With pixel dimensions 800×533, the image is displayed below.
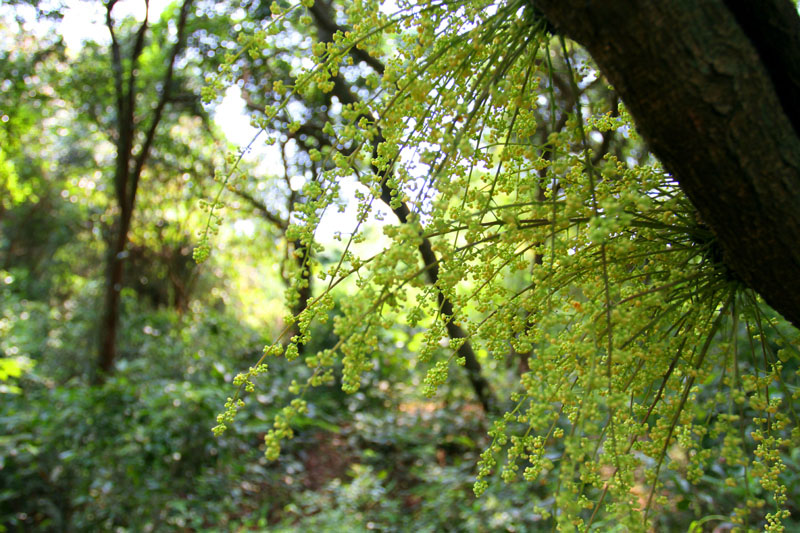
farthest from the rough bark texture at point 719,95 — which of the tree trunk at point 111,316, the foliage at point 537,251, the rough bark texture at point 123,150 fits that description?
the tree trunk at point 111,316

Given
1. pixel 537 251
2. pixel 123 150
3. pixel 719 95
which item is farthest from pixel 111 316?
pixel 719 95

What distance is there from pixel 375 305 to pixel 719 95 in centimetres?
38

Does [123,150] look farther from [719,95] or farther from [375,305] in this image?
[719,95]

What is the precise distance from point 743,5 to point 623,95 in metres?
0.17

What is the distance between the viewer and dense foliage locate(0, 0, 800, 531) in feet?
2.48

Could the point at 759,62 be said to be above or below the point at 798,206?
above

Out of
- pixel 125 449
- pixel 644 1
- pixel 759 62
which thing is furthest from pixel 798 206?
pixel 125 449

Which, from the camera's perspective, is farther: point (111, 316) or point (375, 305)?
point (111, 316)

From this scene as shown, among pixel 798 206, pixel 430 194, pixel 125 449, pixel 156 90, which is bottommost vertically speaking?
pixel 798 206

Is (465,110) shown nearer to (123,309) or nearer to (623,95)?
(623,95)

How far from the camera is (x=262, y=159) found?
5.90 m

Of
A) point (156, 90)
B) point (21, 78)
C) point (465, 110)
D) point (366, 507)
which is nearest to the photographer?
point (465, 110)

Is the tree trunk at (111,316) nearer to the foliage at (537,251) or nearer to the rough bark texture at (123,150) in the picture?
the rough bark texture at (123,150)

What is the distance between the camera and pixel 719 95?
594 millimetres
